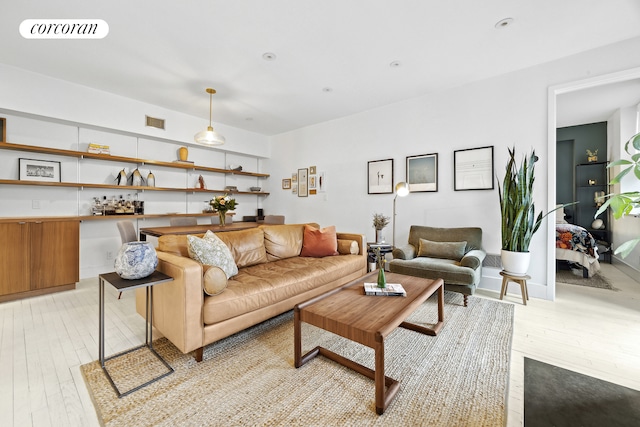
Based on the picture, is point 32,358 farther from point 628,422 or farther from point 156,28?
point 628,422

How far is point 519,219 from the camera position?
2.83 m

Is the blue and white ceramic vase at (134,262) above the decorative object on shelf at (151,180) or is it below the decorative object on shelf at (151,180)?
below

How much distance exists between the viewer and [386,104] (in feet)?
13.9

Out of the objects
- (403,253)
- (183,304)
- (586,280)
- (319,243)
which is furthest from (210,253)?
(586,280)

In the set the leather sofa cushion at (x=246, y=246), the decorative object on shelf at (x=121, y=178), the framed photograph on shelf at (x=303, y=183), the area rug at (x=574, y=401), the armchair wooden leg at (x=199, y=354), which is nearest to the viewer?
the area rug at (x=574, y=401)

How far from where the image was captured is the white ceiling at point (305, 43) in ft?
7.18

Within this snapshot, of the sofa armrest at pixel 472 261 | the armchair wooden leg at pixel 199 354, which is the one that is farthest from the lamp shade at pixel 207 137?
the sofa armrest at pixel 472 261

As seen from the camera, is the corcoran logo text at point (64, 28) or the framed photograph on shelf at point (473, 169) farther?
the framed photograph on shelf at point (473, 169)

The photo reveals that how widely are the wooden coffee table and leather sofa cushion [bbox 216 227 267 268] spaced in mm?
1145

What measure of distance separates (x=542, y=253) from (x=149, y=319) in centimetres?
409

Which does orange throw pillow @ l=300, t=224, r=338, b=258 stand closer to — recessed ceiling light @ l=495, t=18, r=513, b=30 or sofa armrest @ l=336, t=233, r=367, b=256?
sofa armrest @ l=336, t=233, r=367, b=256

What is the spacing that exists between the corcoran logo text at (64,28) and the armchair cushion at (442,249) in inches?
157

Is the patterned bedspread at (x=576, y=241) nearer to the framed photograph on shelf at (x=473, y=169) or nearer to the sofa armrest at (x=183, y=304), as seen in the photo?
the framed photograph on shelf at (x=473, y=169)

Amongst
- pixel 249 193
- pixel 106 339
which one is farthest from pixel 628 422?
pixel 249 193
